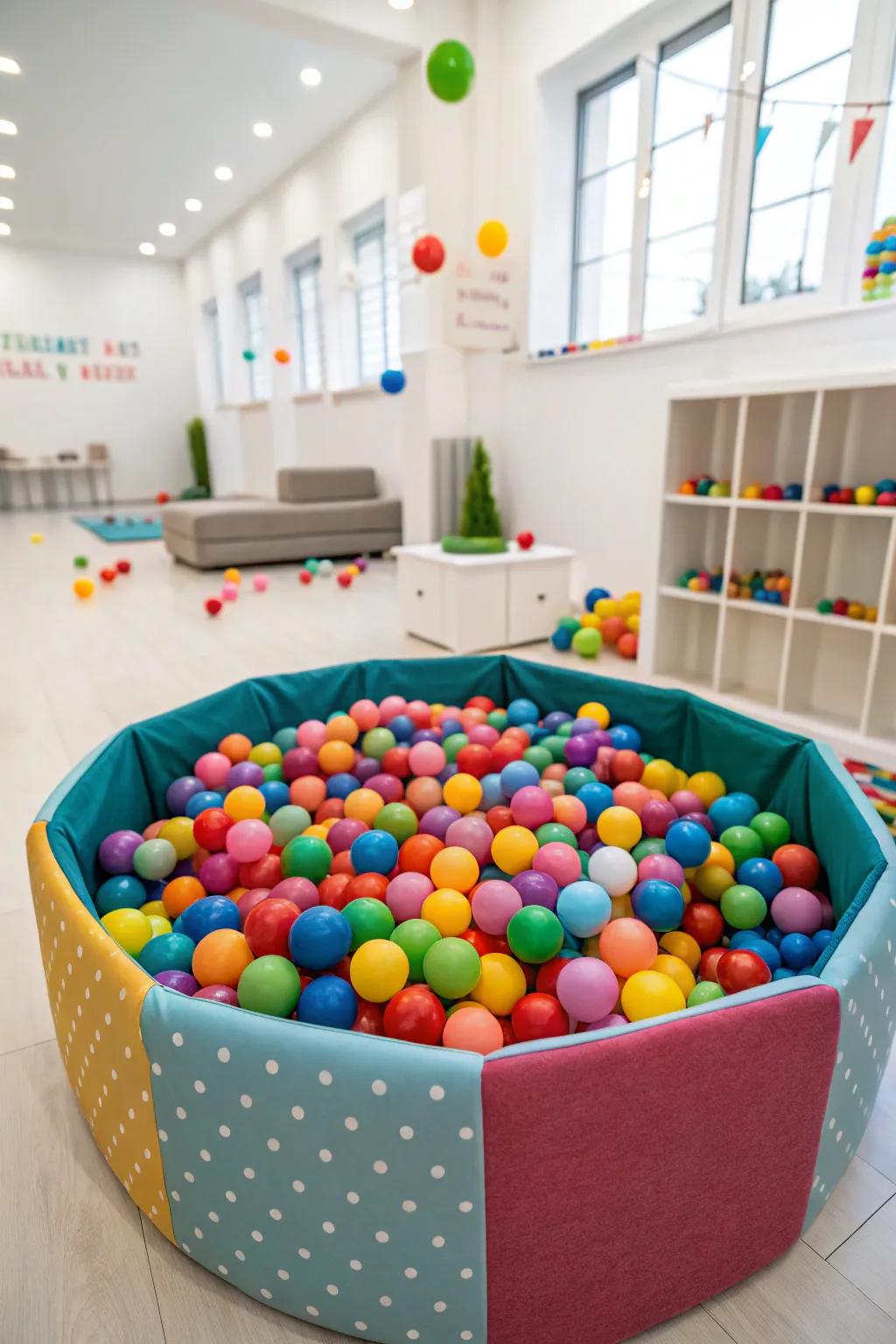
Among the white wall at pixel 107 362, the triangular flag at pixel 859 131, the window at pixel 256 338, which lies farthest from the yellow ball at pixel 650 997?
the white wall at pixel 107 362

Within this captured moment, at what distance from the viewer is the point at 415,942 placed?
1359 mm

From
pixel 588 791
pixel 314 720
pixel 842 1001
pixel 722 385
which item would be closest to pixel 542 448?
pixel 722 385

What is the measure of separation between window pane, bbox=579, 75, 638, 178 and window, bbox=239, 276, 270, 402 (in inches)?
222

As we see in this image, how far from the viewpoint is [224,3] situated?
161 inches

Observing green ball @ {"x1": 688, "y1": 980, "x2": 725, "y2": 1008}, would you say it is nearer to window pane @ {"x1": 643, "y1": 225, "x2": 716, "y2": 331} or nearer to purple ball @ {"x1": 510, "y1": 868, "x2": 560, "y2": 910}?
purple ball @ {"x1": 510, "y1": 868, "x2": 560, "y2": 910}

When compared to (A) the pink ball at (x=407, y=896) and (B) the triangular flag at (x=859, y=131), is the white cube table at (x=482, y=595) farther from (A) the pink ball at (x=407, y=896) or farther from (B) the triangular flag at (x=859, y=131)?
(A) the pink ball at (x=407, y=896)

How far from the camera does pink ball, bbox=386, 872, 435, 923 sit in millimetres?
1505

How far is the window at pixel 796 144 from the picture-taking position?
301cm

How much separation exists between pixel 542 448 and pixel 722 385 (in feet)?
6.75

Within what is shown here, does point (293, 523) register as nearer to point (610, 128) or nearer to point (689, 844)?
point (610, 128)

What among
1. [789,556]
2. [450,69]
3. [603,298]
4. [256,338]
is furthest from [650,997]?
[256,338]

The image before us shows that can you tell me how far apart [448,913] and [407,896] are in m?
0.09

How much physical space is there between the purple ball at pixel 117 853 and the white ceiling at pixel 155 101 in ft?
16.2

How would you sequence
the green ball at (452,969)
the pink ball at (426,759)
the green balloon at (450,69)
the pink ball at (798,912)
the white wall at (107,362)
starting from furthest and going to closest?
the white wall at (107,362)
the green balloon at (450,69)
the pink ball at (426,759)
the pink ball at (798,912)
the green ball at (452,969)
